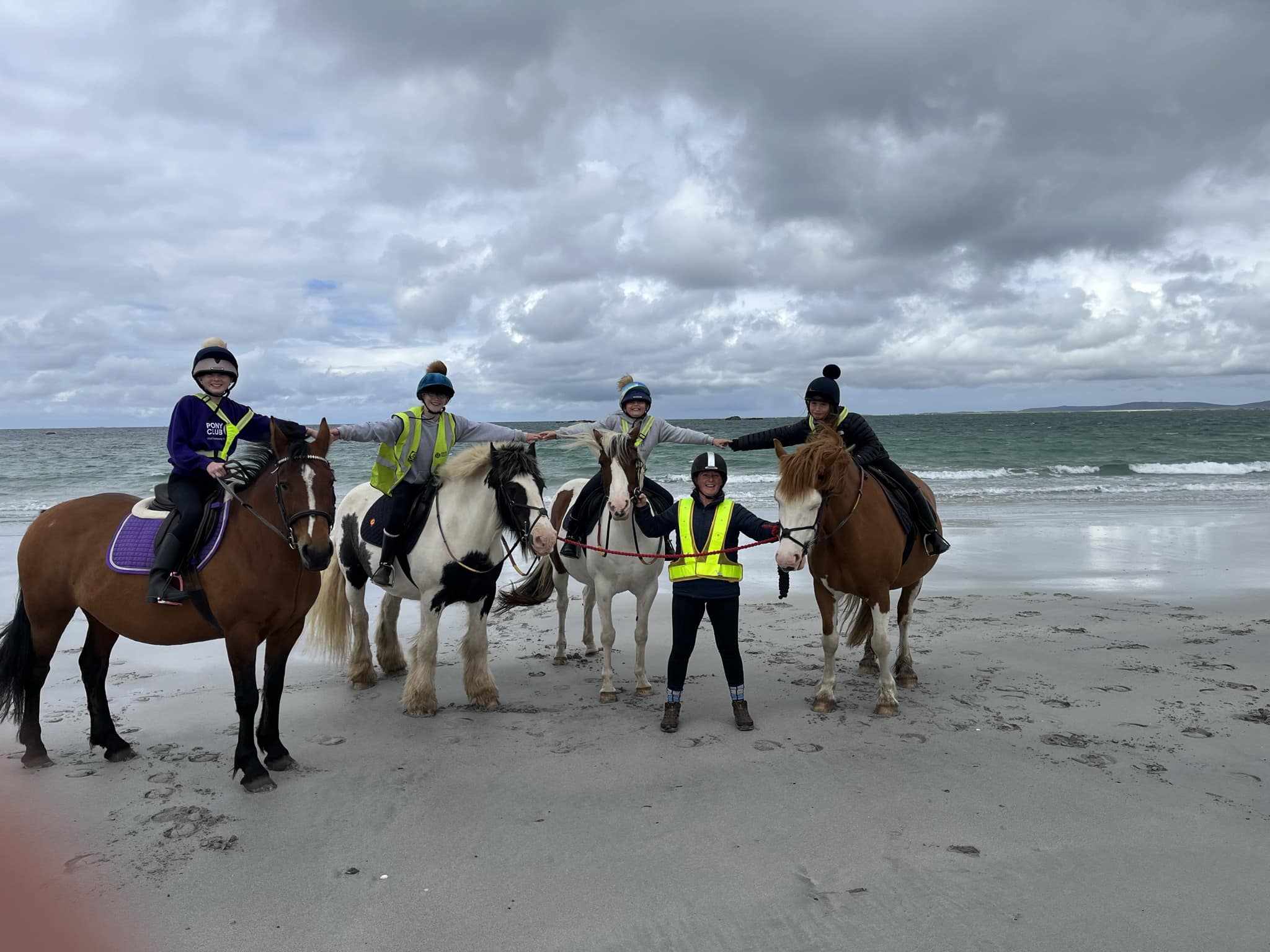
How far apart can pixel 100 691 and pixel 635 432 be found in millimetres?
3662

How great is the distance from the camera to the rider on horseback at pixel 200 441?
3.82m

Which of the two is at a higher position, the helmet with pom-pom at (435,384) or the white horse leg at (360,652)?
the helmet with pom-pom at (435,384)

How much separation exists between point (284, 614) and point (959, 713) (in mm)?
4155

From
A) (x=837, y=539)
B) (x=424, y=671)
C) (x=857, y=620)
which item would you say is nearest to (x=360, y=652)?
(x=424, y=671)

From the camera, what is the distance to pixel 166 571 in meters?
3.82

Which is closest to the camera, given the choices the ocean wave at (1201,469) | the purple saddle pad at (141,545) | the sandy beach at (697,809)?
the sandy beach at (697,809)

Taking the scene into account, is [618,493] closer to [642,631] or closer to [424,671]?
[642,631]

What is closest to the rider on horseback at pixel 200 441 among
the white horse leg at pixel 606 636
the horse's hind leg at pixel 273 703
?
the horse's hind leg at pixel 273 703

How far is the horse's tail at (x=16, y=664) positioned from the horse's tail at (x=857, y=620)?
17.3ft

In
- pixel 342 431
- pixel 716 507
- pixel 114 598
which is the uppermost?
pixel 342 431

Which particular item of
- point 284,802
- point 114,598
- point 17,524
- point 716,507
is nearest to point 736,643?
point 716,507

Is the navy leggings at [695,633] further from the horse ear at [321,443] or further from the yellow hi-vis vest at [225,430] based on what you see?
the yellow hi-vis vest at [225,430]

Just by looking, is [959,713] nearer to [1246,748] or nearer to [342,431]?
[1246,748]

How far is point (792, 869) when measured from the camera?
2977mm
